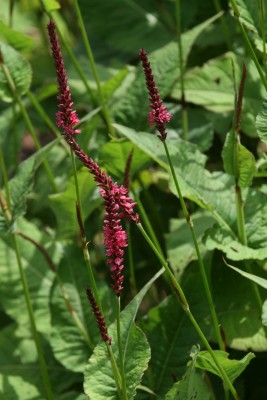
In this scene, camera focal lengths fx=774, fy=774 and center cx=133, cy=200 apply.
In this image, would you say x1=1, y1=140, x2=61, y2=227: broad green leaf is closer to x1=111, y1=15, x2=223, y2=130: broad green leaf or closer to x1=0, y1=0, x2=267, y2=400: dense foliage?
x1=0, y1=0, x2=267, y2=400: dense foliage

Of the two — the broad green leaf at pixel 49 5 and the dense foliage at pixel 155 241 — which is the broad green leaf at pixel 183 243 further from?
the broad green leaf at pixel 49 5

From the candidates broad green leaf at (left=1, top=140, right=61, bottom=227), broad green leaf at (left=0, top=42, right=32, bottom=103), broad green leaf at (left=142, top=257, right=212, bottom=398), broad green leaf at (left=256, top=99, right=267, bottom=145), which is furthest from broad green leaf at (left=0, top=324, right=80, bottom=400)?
broad green leaf at (left=256, top=99, right=267, bottom=145)

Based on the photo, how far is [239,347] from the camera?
1084 mm

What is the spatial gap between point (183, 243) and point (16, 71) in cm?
37

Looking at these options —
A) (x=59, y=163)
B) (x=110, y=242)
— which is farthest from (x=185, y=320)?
(x=59, y=163)

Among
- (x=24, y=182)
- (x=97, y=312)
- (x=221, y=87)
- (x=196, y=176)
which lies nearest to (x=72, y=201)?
(x=24, y=182)

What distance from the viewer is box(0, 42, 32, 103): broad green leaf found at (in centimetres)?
118

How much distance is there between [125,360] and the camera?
912 mm

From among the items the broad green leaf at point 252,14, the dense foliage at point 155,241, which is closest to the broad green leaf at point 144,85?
the dense foliage at point 155,241

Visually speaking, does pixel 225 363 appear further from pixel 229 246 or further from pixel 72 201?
pixel 72 201

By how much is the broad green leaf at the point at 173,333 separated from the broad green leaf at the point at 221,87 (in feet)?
1.00

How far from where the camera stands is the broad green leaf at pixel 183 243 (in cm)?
115

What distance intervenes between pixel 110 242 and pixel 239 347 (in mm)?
446

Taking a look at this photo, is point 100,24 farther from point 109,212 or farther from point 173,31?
point 109,212
